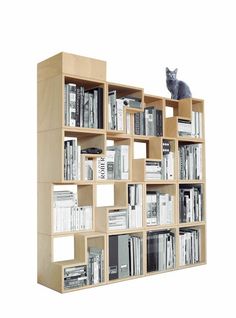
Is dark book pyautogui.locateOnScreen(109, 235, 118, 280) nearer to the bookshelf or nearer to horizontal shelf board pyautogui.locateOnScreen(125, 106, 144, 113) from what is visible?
the bookshelf

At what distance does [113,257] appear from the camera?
3938mm

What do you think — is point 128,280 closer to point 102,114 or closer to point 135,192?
point 135,192

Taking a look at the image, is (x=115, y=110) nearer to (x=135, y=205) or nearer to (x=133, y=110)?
(x=133, y=110)

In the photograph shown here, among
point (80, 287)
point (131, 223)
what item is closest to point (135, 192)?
point (131, 223)

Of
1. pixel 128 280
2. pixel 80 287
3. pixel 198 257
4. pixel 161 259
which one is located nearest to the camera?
pixel 80 287

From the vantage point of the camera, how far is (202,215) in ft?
15.5

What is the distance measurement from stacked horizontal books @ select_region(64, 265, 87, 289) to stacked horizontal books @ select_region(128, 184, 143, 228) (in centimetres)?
65

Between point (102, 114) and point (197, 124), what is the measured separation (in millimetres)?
1312

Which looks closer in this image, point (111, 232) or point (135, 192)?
point (111, 232)

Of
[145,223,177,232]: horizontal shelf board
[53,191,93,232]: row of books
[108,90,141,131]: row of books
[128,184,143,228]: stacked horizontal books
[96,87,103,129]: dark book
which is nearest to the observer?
[53,191,93,232]: row of books

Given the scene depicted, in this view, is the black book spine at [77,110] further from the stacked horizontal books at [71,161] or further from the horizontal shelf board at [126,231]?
the horizontal shelf board at [126,231]

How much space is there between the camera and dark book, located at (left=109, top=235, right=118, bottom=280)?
12.8ft

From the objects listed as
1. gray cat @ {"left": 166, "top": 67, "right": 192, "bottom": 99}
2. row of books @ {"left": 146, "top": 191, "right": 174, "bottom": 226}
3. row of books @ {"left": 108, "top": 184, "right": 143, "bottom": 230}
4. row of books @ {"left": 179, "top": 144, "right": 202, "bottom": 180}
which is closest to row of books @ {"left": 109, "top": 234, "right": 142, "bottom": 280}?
row of books @ {"left": 108, "top": 184, "right": 143, "bottom": 230}

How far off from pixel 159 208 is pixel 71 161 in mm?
1148
